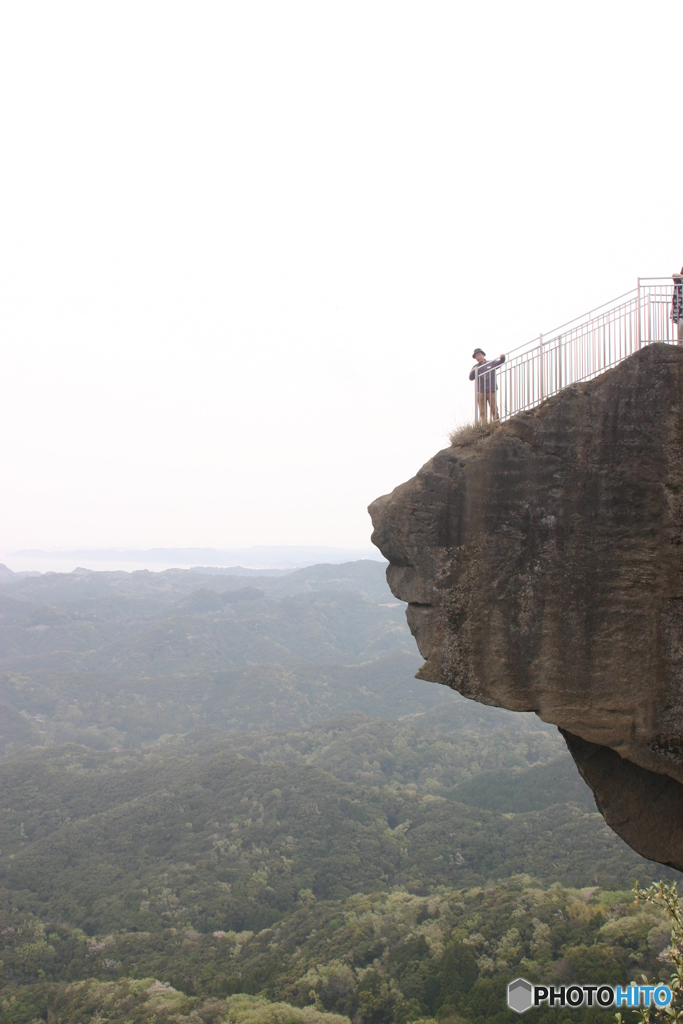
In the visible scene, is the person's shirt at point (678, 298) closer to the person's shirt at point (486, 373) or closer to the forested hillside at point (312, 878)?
the person's shirt at point (486, 373)

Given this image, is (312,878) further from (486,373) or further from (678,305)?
(678,305)

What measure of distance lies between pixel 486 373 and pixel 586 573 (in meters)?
3.92

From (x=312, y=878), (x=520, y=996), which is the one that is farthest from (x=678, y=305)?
(x=312, y=878)

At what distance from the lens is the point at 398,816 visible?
103 metres

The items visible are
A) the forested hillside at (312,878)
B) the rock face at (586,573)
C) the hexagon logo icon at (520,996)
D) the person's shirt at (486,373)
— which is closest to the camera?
the rock face at (586,573)

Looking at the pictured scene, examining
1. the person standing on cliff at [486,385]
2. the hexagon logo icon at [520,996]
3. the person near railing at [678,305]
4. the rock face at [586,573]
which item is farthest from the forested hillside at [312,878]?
the person near railing at [678,305]

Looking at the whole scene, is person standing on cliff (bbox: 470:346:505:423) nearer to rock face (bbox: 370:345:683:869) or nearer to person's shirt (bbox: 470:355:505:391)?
person's shirt (bbox: 470:355:505:391)

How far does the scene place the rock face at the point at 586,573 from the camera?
29.6ft

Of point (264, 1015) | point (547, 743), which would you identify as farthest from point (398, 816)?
point (264, 1015)

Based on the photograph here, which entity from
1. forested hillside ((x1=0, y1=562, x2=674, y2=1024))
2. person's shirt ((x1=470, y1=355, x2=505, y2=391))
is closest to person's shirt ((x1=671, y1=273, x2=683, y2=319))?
person's shirt ((x1=470, y1=355, x2=505, y2=391))

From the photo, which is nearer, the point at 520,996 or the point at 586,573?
the point at 586,573

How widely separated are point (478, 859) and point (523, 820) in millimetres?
10674

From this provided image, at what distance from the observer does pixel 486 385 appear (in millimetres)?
11234

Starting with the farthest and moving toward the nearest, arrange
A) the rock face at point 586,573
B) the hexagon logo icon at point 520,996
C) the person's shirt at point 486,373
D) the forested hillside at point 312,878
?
the forested hillside at point 312,878
the hexagon logo icon at point 520,996
the person's shirt at point 486,373
the rock face at point 586,573
